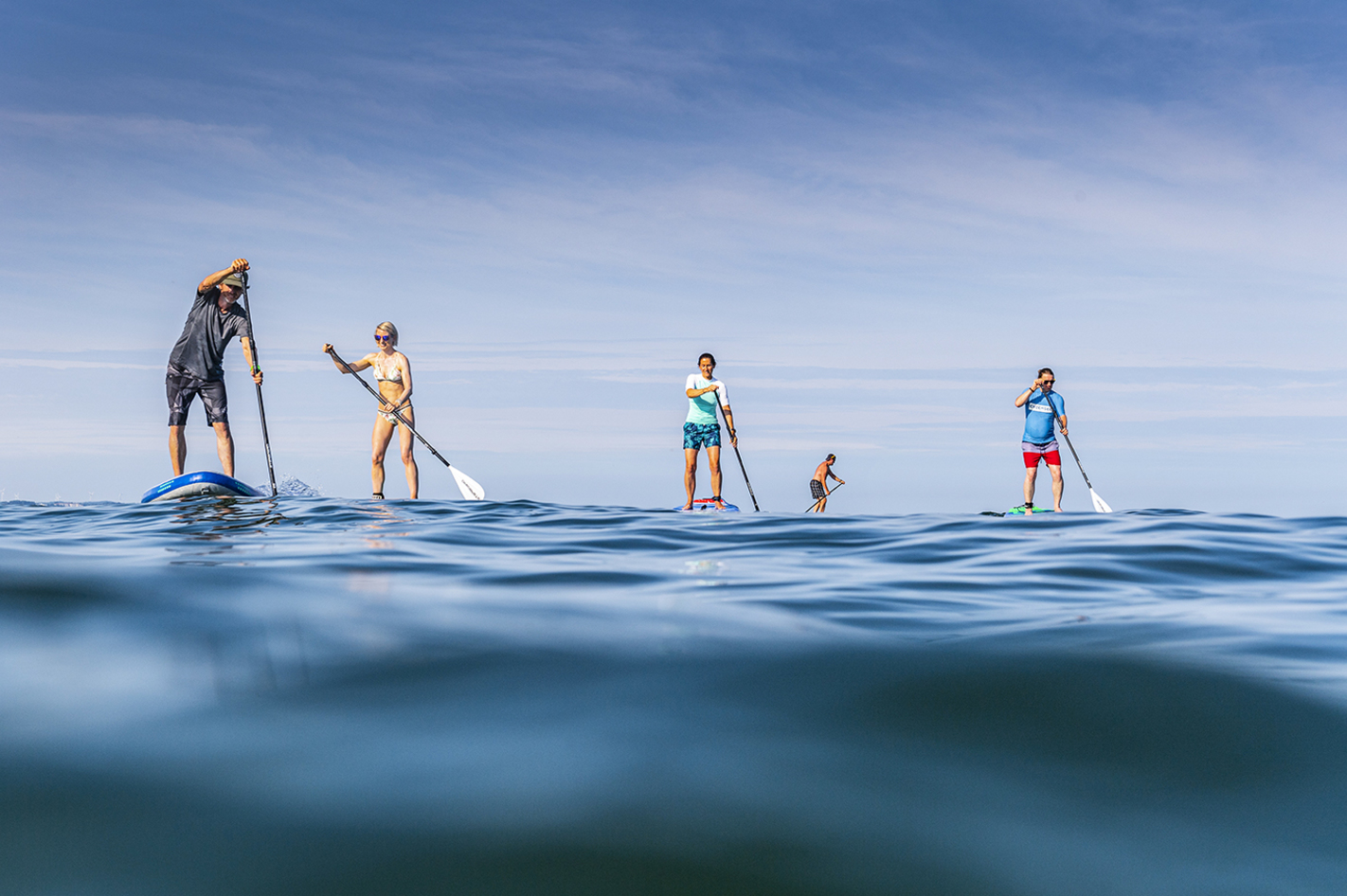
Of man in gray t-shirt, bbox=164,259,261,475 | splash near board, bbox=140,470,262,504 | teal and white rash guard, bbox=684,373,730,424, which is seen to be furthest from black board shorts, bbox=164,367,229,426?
teal and white rash guard, bbox=684,373,730,424

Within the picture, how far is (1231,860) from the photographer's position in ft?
3.51

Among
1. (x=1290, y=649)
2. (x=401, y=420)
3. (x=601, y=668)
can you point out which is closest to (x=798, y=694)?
(x=601, y=668)

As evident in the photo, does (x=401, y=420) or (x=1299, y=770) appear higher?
(x=401, y=420)

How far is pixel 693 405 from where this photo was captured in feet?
40.2

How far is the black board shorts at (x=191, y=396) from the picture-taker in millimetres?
9781

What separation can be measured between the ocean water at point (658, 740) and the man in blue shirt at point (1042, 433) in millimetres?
Result: 10441

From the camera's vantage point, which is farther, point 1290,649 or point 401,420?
point 401,420

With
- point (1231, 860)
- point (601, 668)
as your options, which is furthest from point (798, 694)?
point (1231, 860)

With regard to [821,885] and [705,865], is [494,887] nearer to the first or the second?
[705,865]

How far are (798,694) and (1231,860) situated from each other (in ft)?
2.44

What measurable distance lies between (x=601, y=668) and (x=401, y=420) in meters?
9.66

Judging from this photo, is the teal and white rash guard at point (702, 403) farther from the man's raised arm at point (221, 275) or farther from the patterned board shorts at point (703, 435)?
the man's raised arm at point (221, 275)

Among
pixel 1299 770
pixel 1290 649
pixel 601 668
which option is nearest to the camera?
pixel 1299 770

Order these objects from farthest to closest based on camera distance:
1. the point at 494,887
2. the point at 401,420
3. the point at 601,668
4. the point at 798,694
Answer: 1. the point at 401,420
2. the point at 601,668
3. the point at 798,694
4. the point at 494,887
